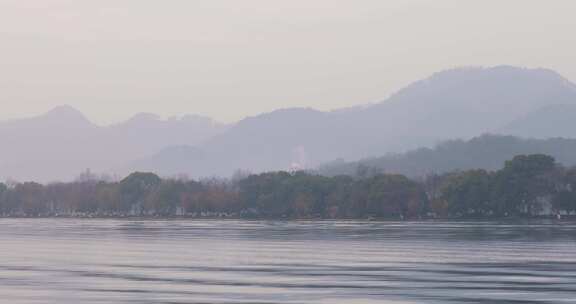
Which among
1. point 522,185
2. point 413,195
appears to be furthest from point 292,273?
point 413,195

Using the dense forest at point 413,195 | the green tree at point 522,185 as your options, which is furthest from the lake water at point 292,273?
the dense forest at point 413,195

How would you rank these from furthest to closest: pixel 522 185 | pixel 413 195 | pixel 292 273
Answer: pixel 413 195, pixel 522 185, pixel 292 273

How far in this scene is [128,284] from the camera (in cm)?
3756

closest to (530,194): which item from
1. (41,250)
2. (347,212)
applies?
(347,212)

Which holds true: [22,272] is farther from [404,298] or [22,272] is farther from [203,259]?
[404,298]

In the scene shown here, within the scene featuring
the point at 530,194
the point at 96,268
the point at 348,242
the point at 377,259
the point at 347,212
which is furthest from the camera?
the point at 347,212

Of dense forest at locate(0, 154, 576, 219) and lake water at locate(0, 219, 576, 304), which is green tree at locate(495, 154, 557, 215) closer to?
dense forest at locate(0, 154, 576, 219)

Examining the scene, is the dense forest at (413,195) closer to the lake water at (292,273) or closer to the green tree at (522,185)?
the green tree at (522,185)

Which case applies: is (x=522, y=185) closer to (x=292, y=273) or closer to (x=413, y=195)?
(x=413, y=195)

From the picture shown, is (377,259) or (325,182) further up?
(325,182)

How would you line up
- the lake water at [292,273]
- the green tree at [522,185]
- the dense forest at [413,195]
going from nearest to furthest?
the lake water at [292,273], the green tree at [522,185], the dense forest at [413,195]

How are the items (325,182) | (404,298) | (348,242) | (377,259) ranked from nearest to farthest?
1. (404,298)
2. (377,259)
3. (348,242)
4. (325,182)

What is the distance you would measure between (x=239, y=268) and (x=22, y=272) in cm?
847

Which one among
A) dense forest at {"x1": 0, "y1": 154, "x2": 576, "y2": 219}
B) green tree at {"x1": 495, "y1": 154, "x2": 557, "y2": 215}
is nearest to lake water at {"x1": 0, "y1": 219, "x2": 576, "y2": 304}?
green tree at {"x1": 495, "y1": 154, "x2": 557, "y2": 215}
